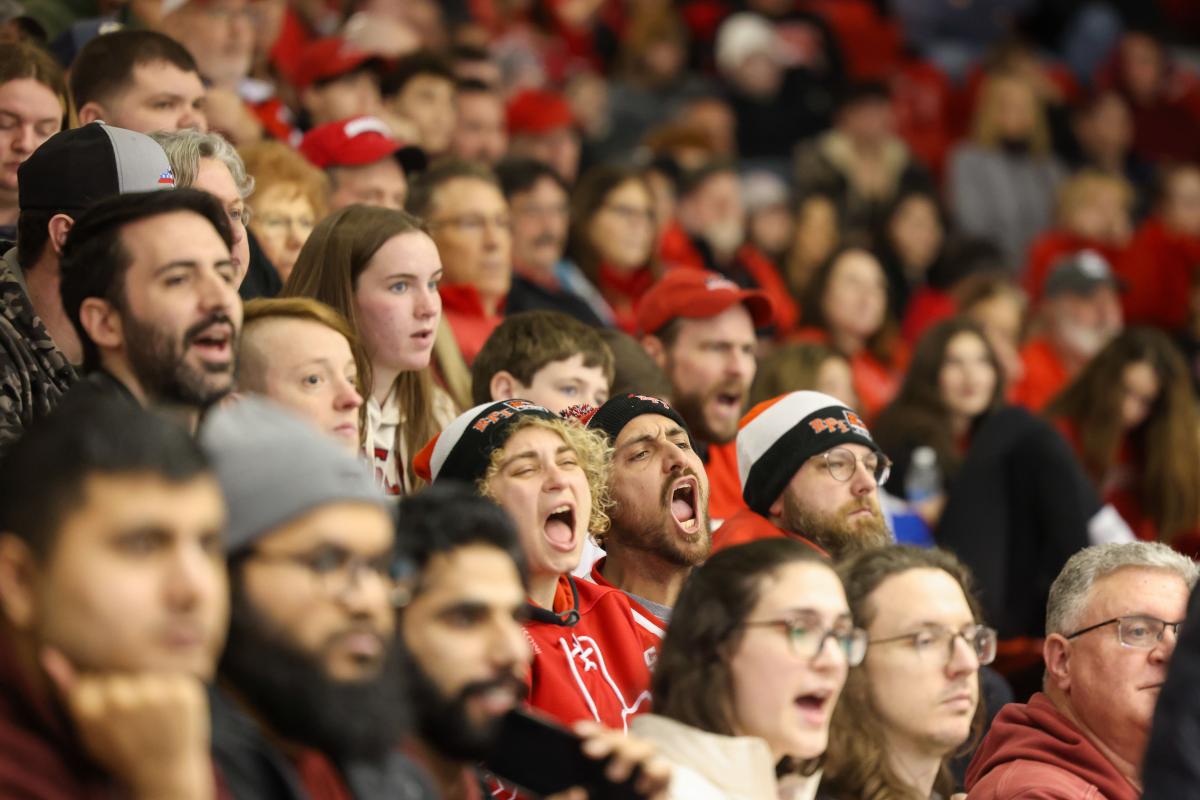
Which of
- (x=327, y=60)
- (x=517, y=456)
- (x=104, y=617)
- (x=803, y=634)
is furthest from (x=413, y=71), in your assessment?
(x=104, y=617)

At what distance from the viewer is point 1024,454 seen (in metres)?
7.13

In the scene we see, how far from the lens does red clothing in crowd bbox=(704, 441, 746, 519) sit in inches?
236

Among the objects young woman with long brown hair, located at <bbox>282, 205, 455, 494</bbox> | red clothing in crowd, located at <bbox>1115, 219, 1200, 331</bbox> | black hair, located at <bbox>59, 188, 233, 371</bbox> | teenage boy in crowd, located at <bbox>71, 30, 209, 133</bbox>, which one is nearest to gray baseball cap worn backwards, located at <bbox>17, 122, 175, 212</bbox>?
black hair, located at <bbox>59, 188, 233, 371</bbox>

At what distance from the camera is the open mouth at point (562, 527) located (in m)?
4.34

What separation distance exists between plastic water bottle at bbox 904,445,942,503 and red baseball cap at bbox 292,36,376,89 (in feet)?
9.99

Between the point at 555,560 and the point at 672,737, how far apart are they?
86 centimetres

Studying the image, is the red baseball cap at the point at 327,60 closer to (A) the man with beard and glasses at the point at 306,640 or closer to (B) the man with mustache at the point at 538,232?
(B) the man with mustache at the point at 538,232

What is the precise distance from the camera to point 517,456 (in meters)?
4.39

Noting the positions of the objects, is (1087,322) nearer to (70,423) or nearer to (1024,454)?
(1024,454)

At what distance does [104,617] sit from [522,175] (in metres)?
5.42

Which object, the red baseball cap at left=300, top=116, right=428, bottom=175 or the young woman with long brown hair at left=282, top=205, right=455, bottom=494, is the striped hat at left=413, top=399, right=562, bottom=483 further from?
the red baseball cap at left=300, top=116, right=428, bottom=175

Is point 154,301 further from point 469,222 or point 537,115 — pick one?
point 537,115

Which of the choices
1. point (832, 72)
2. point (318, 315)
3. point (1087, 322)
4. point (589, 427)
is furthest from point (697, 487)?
point (832, 72)

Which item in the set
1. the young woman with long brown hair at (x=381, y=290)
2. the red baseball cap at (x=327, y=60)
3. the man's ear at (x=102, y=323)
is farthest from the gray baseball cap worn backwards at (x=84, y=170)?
the red baseball cap at (x=327, y=60)
